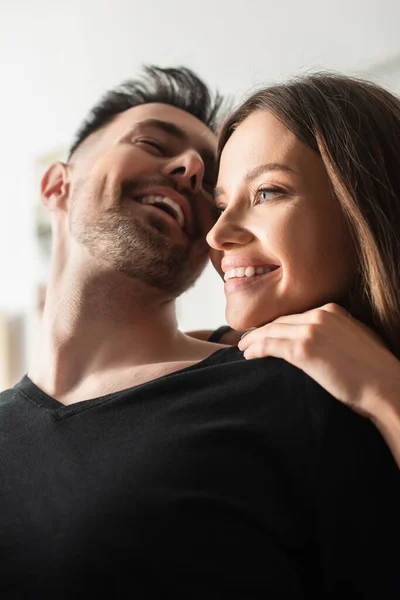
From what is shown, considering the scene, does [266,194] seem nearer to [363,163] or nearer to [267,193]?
[267,193]

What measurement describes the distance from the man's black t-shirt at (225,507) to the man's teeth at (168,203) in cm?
52

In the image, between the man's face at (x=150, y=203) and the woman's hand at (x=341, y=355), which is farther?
the man's face at (x=150, y=203)

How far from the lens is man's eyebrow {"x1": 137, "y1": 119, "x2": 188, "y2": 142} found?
1.58 meters

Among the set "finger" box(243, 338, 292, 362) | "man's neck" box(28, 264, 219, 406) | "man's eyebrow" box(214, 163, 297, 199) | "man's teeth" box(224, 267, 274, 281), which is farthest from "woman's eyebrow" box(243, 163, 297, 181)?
"man's neck" box(28, 264, 219, 406)

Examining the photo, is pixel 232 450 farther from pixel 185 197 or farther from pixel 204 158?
pixel 204 158

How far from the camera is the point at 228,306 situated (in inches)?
→ 45.4

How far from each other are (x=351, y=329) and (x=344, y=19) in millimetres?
1173

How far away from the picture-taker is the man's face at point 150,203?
144 centimetres

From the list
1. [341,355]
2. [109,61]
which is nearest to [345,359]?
[341,355]

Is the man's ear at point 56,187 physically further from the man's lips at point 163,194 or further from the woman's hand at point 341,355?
the woman's hand at point 341,355

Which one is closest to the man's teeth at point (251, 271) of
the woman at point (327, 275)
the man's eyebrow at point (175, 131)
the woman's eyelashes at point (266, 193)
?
the woman at point (327, 275)

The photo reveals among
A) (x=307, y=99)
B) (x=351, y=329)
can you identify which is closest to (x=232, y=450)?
(x=351, y=329)

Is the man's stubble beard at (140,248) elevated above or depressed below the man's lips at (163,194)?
below

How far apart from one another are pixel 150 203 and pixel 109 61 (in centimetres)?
123
